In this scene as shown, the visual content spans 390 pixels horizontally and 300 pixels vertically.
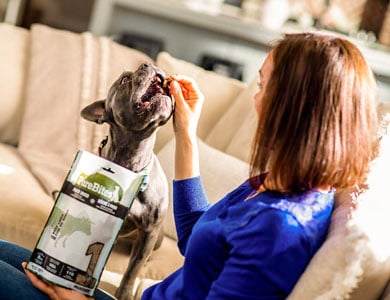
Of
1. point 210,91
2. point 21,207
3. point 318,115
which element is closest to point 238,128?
point 210,91

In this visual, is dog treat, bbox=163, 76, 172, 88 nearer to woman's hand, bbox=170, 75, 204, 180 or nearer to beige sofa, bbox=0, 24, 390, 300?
woman's hand, bbox=170, 75, 204, 180

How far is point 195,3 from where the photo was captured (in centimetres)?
357

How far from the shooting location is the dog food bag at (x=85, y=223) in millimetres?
1340

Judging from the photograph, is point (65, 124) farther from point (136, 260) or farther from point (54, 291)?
point (54, 291)

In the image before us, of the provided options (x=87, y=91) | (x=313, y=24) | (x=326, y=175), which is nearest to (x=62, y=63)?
(x=87, y=91)

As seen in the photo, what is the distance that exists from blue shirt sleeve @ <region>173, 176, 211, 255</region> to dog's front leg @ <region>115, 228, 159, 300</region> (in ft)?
0.85

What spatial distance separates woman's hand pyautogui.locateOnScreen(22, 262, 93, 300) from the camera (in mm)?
1343

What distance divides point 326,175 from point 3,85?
1654 millimetres

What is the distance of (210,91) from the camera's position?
104 inches

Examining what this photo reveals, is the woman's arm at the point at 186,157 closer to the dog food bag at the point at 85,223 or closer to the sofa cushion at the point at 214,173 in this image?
the dog food bag at the point at 85,223

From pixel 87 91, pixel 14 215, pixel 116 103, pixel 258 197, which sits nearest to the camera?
pixel 258 197

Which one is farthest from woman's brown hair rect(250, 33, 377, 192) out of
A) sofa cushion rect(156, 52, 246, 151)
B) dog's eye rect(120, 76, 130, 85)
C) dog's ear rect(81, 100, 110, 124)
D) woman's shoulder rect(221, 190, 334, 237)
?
sofa cushion rect(156, 52, 246, 151)

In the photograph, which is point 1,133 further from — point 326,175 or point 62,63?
point 326,175

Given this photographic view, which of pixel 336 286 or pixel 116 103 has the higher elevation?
pixel 116 103
